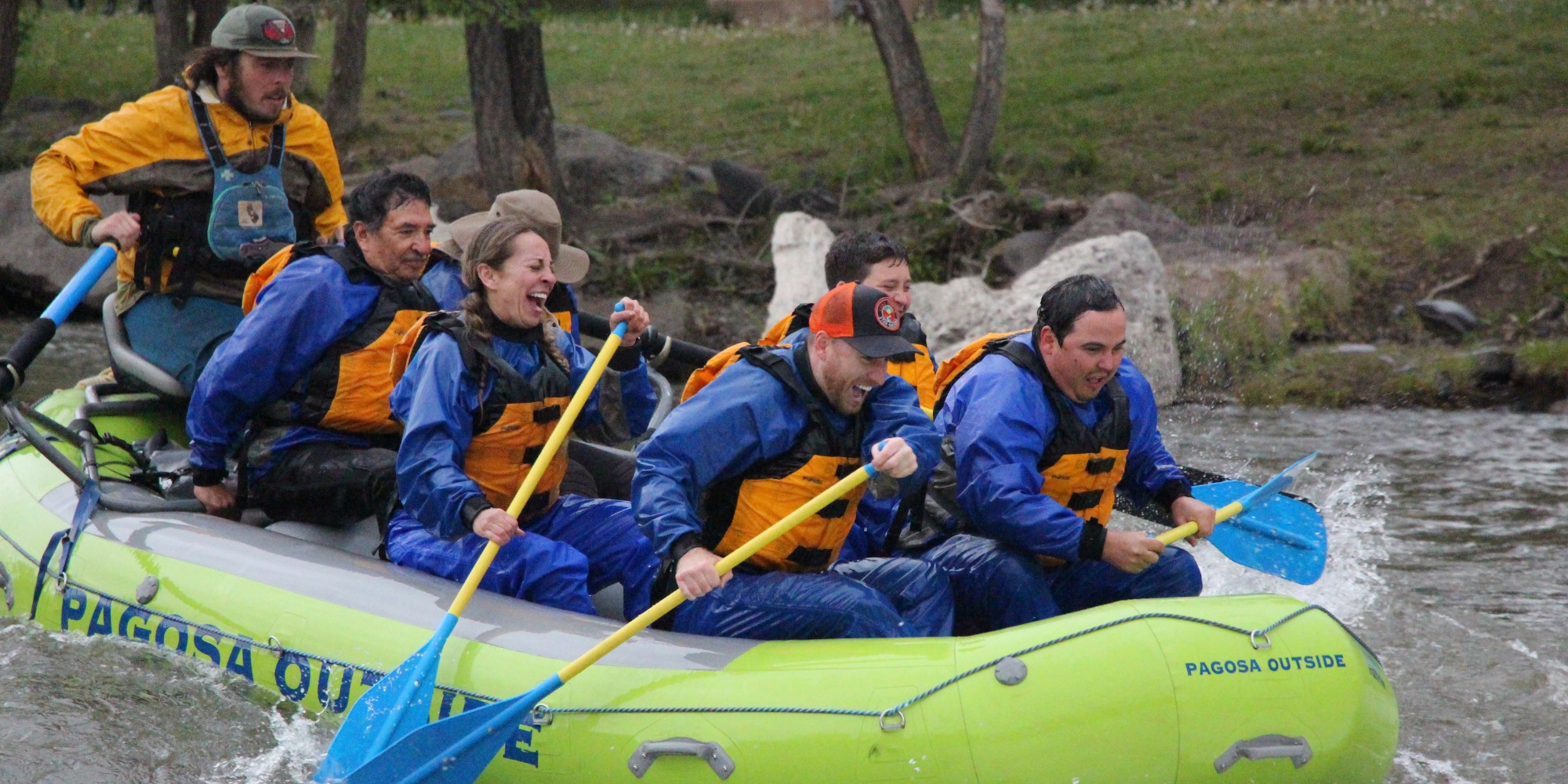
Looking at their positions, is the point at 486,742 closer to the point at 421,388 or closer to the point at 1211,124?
the point at 421,388

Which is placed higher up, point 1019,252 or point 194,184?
point 194,184

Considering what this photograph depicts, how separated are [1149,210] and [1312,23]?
234 inches

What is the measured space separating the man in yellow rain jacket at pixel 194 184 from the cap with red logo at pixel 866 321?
2.34 m

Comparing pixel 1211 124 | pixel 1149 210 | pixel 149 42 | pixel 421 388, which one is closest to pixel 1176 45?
pixel 1211 124

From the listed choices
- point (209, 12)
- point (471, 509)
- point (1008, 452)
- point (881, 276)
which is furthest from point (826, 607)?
point (209, 12)

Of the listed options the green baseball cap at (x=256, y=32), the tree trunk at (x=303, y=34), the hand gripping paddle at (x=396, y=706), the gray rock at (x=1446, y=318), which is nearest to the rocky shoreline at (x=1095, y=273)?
the gray rock at (x=1446, y=318)

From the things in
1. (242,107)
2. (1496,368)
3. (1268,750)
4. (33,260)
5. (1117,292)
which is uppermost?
(242,107)

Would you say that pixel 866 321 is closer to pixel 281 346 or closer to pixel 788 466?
pixel 788 466

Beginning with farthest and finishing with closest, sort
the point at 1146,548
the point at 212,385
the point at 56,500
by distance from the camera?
the point at 56,500 → the point at 212,385 → the point at 1146,548

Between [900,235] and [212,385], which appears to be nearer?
[212,385]

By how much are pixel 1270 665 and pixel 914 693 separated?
726mm

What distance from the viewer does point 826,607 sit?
11.3 feet

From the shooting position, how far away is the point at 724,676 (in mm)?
3305

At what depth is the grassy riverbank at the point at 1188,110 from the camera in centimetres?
1001
